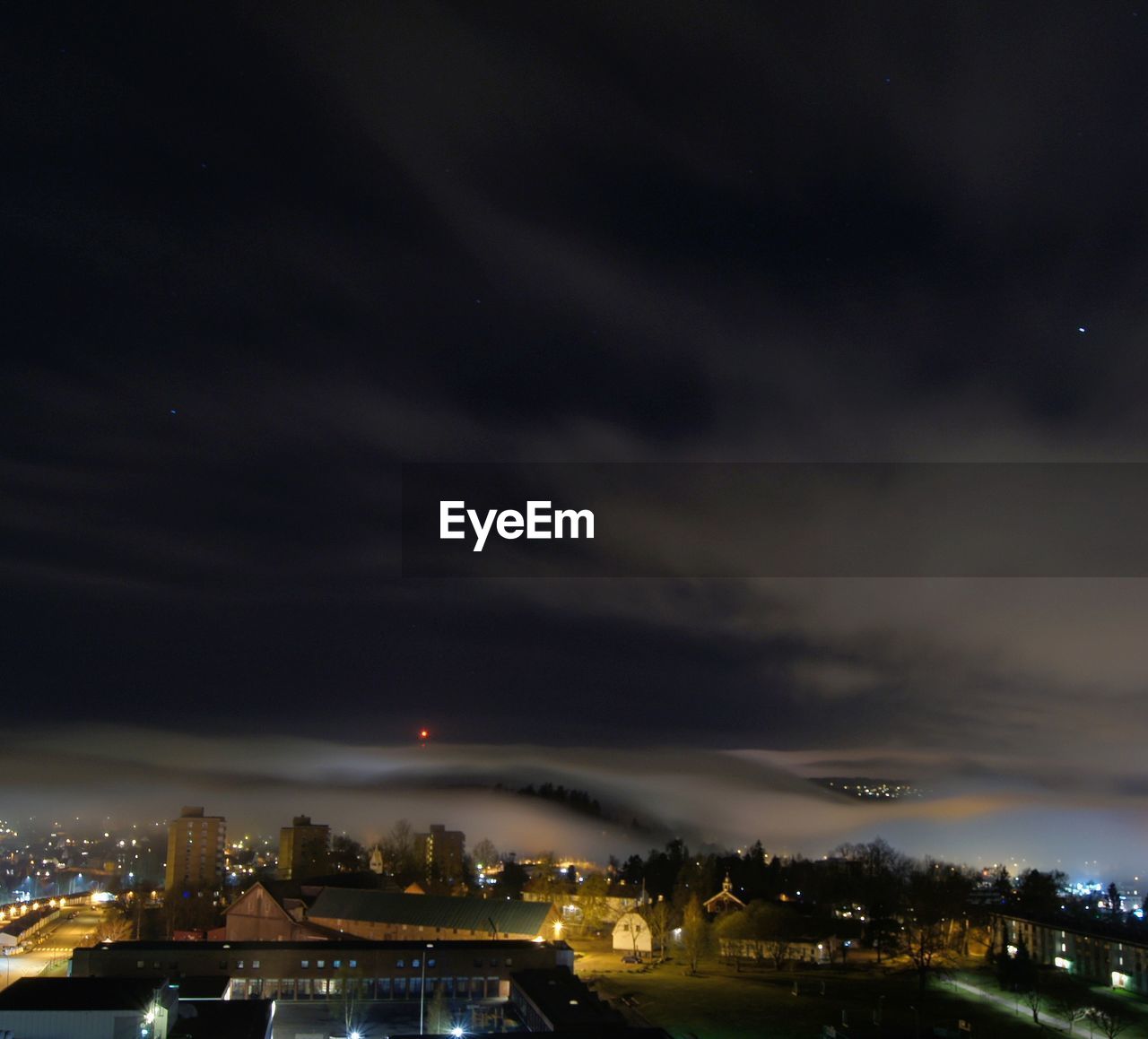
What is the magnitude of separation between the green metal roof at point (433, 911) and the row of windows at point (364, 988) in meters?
4.57

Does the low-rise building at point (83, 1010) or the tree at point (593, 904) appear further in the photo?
the tree at point (593, 904)

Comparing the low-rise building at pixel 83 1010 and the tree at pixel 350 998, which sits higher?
the low-rise building at pixel 83 1010

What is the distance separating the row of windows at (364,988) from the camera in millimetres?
20766

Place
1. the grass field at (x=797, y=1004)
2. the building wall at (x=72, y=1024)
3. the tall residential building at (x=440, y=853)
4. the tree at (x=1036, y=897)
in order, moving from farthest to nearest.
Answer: the tall residential building at (x=440, y=853), the tree at (x=1036, y=897), the grass field at (x=797, y=1004), the building wall at (x=72, y=1024)

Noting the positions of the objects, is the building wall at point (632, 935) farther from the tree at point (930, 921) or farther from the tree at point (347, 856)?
the tree at point (347, 856)

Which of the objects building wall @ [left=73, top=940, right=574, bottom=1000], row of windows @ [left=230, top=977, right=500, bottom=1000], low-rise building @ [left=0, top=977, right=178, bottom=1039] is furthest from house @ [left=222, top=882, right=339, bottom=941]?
low-rise building @ [left=0, top=977, right=178, bottom=1039]

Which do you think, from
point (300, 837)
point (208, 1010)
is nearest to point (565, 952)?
point (208, 1010)

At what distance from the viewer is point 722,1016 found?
19.8m

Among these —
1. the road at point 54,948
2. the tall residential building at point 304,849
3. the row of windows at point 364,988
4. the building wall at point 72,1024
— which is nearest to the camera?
the building wall at point 72,1024

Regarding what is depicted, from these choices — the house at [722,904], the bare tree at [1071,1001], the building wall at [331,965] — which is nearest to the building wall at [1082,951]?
the bare tree at [1071,1001]

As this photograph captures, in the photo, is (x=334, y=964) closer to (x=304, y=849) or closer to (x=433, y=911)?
(x=433, y=911)

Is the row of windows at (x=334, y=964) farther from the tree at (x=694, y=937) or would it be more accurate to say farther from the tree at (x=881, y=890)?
the tree at (x=881, y=890)

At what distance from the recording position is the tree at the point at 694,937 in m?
27.4

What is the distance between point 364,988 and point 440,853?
46.8m
